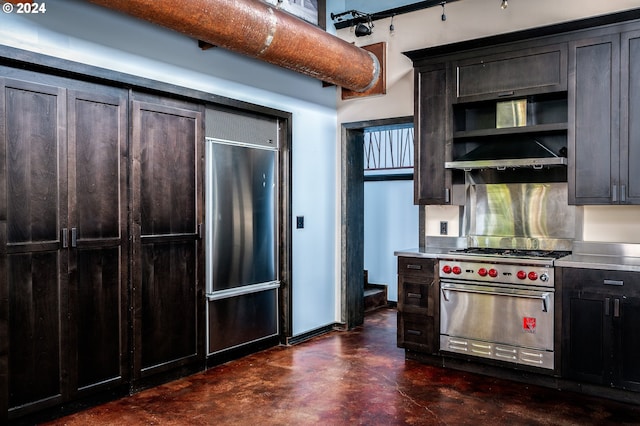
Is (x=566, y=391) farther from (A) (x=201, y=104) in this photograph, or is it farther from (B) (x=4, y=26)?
(B) (x=4, y=26)

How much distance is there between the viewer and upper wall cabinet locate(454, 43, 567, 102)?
372cm

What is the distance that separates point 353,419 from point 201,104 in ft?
8.14

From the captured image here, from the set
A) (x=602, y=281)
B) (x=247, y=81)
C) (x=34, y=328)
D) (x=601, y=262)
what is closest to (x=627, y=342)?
(x=602, y=281)

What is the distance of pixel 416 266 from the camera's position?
416cm

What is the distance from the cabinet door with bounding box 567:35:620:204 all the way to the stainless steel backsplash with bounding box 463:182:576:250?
1.38 feet

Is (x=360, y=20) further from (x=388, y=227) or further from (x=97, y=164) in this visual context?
(x=97, y=164)

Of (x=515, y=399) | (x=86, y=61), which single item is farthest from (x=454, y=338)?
(x=86, y=61)

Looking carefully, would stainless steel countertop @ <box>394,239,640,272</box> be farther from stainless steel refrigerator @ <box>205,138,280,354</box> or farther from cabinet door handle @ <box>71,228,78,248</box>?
cabinet door handle @ <box>71,228,78,248</box>

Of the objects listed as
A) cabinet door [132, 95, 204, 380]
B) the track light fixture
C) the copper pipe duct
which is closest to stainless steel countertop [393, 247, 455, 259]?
the copper pipe duct

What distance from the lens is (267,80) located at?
4445mm

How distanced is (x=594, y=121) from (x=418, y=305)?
189cm

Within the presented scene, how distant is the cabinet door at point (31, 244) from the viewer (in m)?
2.76

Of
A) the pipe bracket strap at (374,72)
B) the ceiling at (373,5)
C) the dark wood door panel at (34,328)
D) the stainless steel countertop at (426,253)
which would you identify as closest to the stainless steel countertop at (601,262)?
the stainless steel countertop at (426,253)

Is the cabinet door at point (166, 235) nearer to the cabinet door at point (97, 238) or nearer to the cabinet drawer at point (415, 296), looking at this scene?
the cabinet door at point (97, 238)
